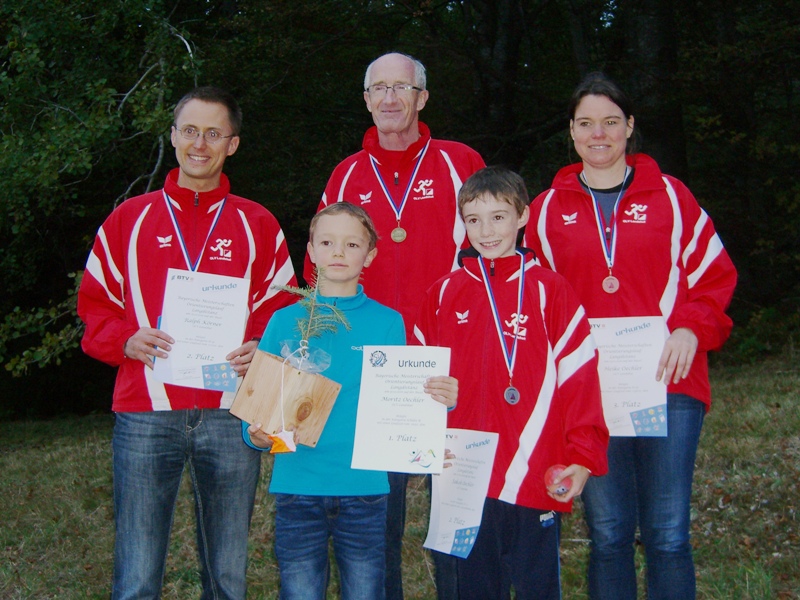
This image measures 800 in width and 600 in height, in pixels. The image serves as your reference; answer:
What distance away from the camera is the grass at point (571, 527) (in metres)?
5.21

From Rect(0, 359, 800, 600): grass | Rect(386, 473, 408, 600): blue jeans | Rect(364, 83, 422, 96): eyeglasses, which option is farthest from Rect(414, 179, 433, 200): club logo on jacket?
Rect(0, 359, 800, 600): grass

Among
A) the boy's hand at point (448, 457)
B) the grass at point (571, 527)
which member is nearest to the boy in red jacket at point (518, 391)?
the boy's hand at point (448, 457)

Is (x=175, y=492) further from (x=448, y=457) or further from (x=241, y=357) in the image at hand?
(x=448, y=457)

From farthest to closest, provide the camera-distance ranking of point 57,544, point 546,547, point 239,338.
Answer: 1. point 57,544
2. point 239,338
3. point 546,547

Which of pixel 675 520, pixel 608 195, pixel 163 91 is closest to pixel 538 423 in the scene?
pixel 675 520

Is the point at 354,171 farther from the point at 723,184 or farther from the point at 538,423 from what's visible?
the point at 723,184

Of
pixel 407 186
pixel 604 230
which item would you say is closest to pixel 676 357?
pixel 604 230

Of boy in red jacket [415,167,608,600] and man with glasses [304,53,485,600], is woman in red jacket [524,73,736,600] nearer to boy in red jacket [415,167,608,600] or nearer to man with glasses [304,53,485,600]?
boy in red jacket [415,167,608,600]

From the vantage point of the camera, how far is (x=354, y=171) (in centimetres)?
401

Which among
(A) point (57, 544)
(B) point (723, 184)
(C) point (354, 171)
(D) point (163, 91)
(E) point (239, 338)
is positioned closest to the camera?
(E) point (239, 338)

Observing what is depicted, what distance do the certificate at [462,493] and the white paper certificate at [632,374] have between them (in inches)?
21.0

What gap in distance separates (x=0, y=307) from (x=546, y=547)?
17.0 meters

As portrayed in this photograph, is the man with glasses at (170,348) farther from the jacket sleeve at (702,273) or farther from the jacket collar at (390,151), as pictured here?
the jacket sleeve at (702,273)

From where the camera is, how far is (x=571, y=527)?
5938 millimetres
